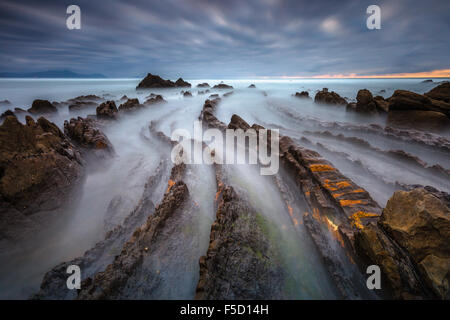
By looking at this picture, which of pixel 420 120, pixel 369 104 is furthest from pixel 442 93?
pixel 420 120

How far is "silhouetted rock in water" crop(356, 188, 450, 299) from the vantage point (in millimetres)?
2692

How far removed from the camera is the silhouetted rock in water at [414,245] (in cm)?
269

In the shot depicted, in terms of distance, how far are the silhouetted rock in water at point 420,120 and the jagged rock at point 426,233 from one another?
624 inches

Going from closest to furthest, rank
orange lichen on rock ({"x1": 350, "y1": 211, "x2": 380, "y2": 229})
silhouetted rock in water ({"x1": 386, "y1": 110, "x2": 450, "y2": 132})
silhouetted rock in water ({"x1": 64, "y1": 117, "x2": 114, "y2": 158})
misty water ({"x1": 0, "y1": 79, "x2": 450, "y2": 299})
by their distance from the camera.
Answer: misty water ({"x1": 0, "y1": 79, "x2": 450, "y2": 299}) < orange lichen on rock ({"x1": 350, "y1": 211, "x2": 380, "y2": 229}) < silhouetted rock in water ({"x1": 64, "y1": 117, "x2": 114, "y2": 158}) < silhouetted rock in water ({"x1": 386, "y1": 110, "x2": 450, "y2": 132})

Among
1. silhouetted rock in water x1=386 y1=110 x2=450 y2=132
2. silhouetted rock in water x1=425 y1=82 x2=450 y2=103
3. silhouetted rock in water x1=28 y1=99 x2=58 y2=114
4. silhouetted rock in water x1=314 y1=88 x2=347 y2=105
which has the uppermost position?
silhouetted rock in water x1=314 y1=88 x2=347 y2=105

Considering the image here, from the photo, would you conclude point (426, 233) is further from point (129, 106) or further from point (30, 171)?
point (129, 106)

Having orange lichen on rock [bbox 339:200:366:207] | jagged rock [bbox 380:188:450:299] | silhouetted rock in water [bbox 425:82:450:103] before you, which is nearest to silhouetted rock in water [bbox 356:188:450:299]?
jagged rock [bbox 380:188:450:299]

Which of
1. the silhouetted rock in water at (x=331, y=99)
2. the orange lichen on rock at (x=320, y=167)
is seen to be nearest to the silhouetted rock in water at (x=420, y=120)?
the silhouetted rock in water at (x=331, y=99)

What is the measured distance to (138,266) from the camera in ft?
11.3

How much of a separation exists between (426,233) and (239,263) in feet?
11.1

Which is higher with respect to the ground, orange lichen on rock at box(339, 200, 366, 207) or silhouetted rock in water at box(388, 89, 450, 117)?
silhouetted rock in water at box(388, 89, 450, 117)

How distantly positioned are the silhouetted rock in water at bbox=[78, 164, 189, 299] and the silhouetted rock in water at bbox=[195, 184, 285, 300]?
1.11 meters

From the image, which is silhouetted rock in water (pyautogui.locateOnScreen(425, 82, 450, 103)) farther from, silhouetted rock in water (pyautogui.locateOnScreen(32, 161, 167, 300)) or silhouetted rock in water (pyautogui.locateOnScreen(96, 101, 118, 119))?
silhouetted rock in water (pyautogui.locateOnScreen(96, 101, 118, 119))

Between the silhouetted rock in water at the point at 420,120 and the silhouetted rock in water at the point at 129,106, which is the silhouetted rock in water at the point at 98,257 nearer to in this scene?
the silhouetted rock in water at the point at 129,106
